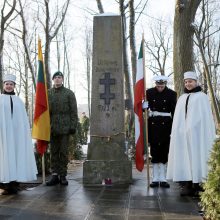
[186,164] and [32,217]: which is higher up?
[186,164]

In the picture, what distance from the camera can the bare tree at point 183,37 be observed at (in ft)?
36.7

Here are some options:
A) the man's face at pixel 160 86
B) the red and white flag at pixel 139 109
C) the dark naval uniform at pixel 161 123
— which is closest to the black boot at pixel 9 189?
the red and white flag at pixel 139 109

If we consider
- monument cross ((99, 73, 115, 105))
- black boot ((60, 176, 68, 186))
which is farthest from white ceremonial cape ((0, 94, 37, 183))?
monument cross ((99, 73, 115, 105))

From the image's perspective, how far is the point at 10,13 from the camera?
20984 mm

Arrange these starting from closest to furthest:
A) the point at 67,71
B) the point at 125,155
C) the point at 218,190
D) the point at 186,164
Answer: the point at 218,190, the point at 186,164, the point at 125,155, the point at 67,71

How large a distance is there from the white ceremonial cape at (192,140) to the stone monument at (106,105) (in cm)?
138


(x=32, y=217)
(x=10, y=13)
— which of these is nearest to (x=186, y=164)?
(x=32, y=217)

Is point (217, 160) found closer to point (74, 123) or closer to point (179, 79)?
point (74, 123)

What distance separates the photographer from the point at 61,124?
801cm

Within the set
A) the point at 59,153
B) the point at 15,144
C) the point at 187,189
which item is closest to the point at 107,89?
the point at 59,153

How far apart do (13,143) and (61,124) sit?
1094 millimetres

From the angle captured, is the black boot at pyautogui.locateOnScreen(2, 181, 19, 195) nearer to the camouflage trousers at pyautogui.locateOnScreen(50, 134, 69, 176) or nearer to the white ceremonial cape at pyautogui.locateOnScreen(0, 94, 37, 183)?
the white ceremonial cape at pyautogui.locateOnScreen(0, 94, 37, 183)

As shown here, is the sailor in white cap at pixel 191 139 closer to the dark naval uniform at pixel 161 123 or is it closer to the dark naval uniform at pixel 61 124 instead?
the dark naval uniform at pixel 161 123

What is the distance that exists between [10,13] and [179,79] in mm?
12546
